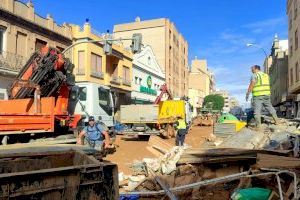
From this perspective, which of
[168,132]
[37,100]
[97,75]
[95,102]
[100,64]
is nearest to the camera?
[37,100]

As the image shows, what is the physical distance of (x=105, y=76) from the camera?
35875mm

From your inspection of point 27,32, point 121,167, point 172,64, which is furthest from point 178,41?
point 121,167

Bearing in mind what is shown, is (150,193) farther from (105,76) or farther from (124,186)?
(105,76)

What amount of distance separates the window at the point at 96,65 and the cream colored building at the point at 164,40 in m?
25.4

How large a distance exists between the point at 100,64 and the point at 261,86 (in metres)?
26.1

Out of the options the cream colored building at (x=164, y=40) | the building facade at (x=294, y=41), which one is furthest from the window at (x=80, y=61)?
the cream colored building at (x=164, y=40)

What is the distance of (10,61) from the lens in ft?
77.8

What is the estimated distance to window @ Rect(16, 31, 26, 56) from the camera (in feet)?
81.9

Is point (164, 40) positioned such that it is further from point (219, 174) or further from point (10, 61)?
point (219, 174)

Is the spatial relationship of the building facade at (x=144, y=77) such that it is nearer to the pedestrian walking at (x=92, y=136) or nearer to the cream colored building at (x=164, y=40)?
the cream colored building at (x=164, y=40)

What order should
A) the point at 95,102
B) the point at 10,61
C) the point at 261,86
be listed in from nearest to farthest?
1. the point at 261,86
2. the point at 95,102
3. the point at 10,61

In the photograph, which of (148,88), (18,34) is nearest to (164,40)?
(148,88)

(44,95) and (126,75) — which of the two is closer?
(44,95)

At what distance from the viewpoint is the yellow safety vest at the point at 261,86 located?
33.8ft
